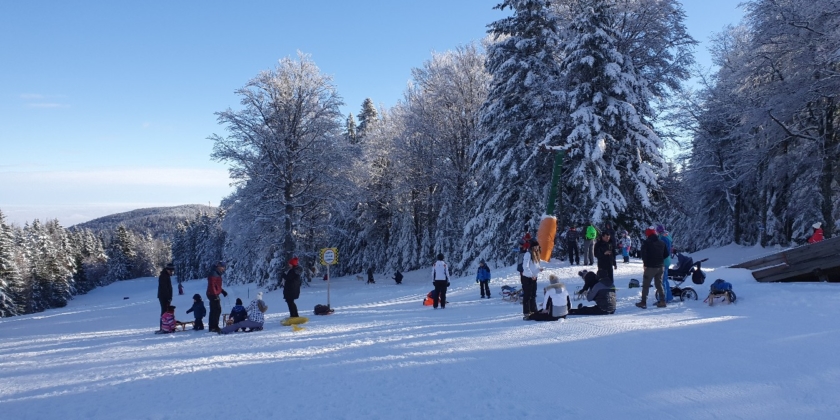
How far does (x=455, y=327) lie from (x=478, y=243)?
49.9ft

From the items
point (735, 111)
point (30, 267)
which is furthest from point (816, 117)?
point (30, 267)

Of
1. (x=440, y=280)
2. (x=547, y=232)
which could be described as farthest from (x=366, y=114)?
(x=440, y=280)

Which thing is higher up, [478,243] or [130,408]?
[478,243]

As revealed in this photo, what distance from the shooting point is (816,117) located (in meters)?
21.4

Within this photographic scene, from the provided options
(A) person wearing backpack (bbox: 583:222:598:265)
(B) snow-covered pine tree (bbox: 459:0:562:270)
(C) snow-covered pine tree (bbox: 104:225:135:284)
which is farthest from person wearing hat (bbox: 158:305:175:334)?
(C) snow-covered pine tree (bbox: 104:225:135:284)

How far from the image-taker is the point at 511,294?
1460 cm

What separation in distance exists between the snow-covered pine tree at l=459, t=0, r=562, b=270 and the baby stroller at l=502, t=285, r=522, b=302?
8090mm

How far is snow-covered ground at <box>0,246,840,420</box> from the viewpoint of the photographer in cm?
509

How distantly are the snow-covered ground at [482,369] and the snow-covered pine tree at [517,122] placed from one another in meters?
13.0

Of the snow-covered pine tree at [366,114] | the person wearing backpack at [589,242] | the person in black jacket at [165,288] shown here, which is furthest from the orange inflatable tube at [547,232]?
the snow-covered pine tree at [366,114]

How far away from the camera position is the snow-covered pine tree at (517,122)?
23.5 metres

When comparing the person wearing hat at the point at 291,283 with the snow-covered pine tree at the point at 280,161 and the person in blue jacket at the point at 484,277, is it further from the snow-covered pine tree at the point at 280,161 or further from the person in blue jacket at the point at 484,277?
the snow-covered pine tree at the point at 280,161

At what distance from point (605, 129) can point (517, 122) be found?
442 cm

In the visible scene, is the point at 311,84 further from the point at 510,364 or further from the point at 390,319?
the point at 510,364
